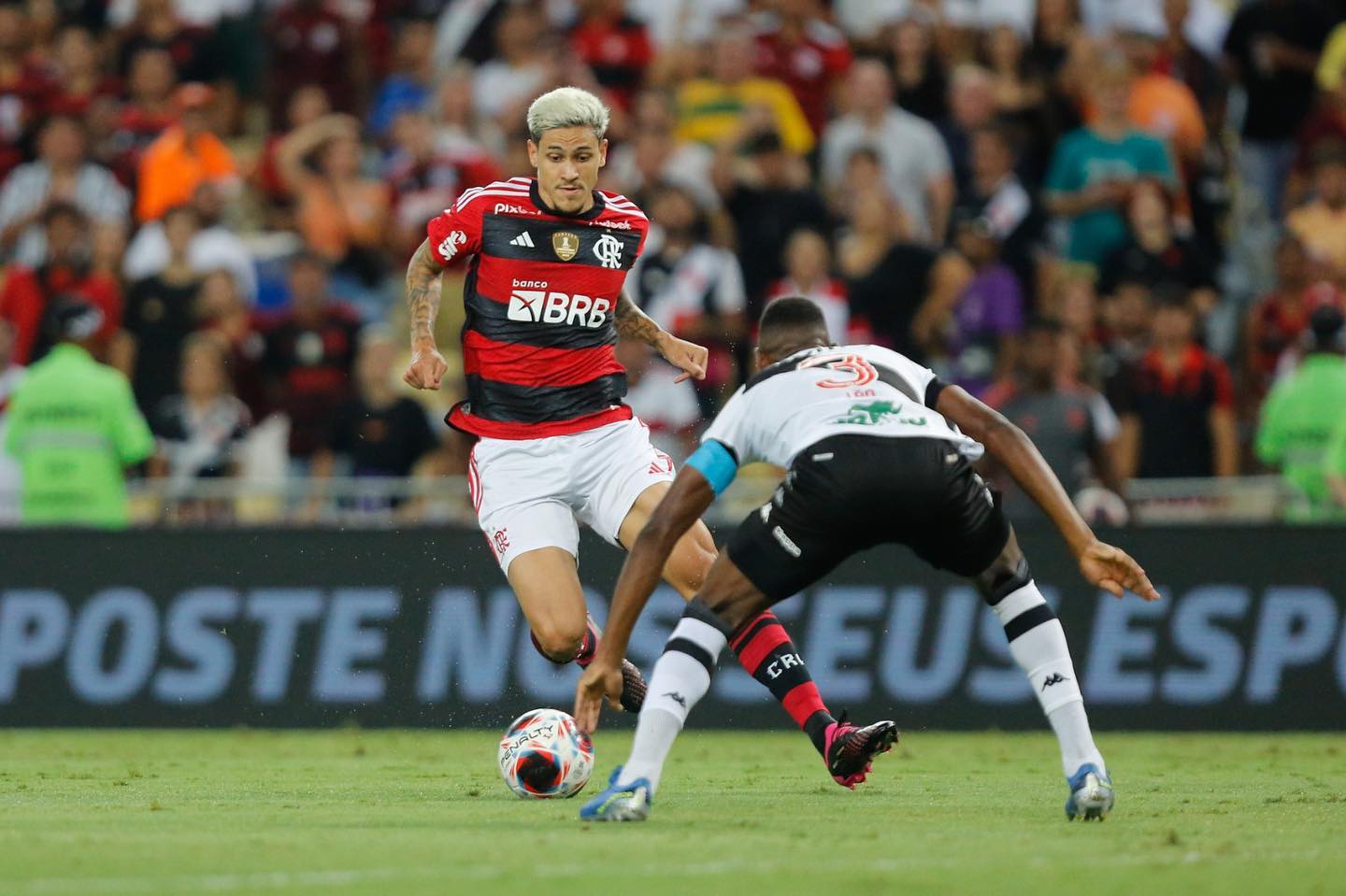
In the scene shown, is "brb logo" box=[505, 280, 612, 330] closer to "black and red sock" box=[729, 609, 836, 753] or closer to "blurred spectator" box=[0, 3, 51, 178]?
"black and red sock" box=[729, 609, 836, 753]

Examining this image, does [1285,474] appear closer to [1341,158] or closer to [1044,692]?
[1341,158]

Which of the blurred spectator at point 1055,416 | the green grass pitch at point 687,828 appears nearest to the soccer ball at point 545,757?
the green grass pitch at point 687,828

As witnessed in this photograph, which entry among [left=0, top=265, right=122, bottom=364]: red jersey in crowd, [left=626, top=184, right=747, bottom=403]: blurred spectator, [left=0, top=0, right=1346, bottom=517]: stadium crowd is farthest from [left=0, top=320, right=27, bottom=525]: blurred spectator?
[left=626, top=184, right=747, bottom=403]: blurred spectator

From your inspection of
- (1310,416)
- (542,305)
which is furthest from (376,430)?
(1310,416)

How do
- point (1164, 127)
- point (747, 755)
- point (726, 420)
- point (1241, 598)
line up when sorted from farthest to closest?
point (1164, 127)
point (1241, 598)
point (747, 755)
point (726, 420)

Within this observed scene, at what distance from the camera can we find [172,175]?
1789 centimetres

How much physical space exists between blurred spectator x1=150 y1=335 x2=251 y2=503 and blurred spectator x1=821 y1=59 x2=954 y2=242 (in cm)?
508

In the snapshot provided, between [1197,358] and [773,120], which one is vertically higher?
[773,120]

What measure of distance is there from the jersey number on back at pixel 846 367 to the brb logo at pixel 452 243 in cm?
207

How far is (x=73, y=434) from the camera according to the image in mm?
14492

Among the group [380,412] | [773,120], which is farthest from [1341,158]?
[380,412]

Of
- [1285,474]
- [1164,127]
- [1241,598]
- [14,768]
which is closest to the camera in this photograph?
[14,768]

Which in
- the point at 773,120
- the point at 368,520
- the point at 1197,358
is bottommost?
the point at 368,520

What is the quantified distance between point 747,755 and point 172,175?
28.3ft
